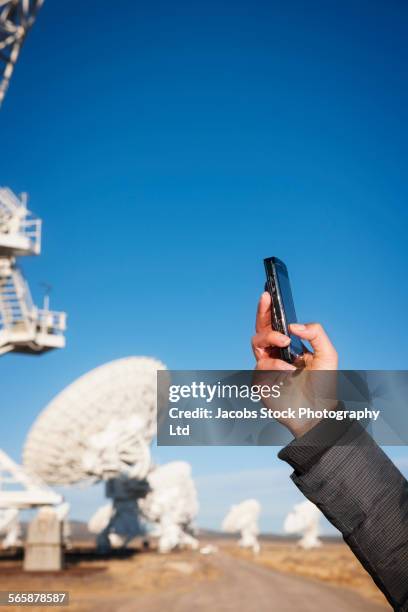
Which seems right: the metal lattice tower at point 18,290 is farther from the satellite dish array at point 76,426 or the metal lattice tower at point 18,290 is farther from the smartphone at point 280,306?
the smartphone at point 280,306

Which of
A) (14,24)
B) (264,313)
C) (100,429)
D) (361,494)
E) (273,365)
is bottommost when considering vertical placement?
(361,494)

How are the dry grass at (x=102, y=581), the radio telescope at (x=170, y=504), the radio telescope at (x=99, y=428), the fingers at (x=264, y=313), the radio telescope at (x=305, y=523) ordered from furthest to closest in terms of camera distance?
the radio telescope at (x=305, y=523) < the radio telescope at (x=170, y=504) < the radio telescope at (x=99, y=428) < the dry grass at (x=102, y=581) < the fingers at (x=264, y=313)

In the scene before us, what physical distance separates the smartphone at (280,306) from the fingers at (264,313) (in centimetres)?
2

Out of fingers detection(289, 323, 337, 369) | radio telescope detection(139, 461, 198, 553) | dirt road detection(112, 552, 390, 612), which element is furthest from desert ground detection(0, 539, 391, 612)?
fingers detection(289, 323, 337, 369)

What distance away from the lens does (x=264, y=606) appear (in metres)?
16.6

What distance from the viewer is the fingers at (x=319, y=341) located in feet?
6.47

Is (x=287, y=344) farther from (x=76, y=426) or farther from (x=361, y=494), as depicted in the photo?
(x=76, y=426)

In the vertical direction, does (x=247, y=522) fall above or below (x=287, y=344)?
below

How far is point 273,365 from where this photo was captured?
2100 millimetres

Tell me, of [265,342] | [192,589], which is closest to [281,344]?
[265,342]

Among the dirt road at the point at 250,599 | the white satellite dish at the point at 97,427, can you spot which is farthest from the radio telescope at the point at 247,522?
the dirt road at the point at 250,599

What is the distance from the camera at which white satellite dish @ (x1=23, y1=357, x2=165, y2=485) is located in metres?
29.8

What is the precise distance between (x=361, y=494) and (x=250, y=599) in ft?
58.7

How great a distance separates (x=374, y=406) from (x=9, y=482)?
23.1m
